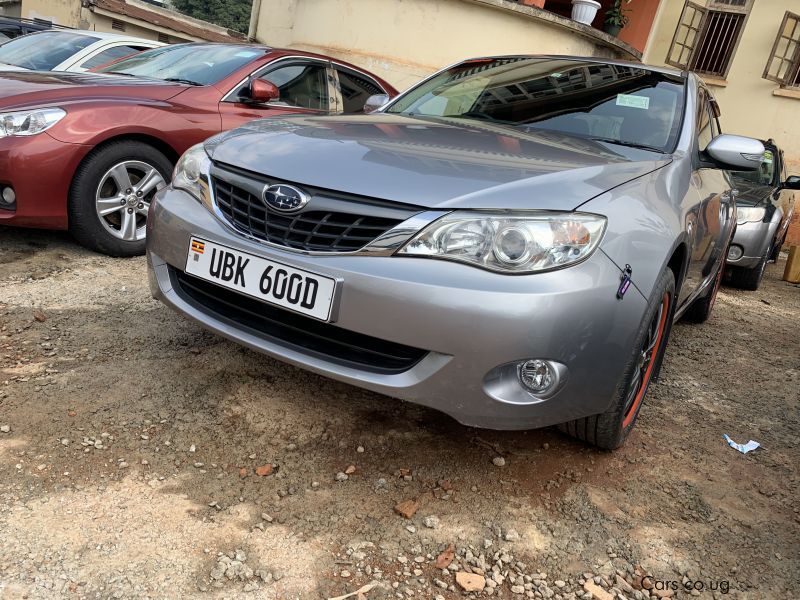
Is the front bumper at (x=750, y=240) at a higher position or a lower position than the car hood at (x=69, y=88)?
lower

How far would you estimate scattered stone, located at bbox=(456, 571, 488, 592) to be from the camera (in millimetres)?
1742

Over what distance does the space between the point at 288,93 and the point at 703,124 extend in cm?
274

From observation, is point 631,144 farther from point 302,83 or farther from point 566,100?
point 302,83

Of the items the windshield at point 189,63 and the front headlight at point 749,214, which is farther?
the front headlight at point 749,214

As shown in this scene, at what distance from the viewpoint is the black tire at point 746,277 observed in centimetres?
633

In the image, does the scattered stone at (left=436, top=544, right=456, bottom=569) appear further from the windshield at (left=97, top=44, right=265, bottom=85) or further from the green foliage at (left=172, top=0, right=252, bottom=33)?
the green foliage at (left=172, top=0, right=252, bottom=33)

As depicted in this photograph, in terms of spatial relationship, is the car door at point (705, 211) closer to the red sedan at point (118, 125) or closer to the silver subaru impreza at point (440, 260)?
the silver subaru impreza at point (440, 260)

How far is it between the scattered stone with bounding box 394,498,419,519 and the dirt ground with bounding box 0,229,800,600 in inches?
1.1

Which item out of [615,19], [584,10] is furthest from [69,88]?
[615,19]

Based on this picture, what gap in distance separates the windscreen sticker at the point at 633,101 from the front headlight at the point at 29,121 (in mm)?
2792

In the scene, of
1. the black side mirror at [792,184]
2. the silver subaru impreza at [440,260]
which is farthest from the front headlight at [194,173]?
the black side mirror at [792,184]

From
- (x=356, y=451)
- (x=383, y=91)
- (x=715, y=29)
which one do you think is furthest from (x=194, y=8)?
(x=356, y=451)

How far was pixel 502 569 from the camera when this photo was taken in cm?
183

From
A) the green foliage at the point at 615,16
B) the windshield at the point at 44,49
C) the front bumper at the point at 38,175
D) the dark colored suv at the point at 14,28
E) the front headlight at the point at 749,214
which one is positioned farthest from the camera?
the green foliage at the point at 615,16
